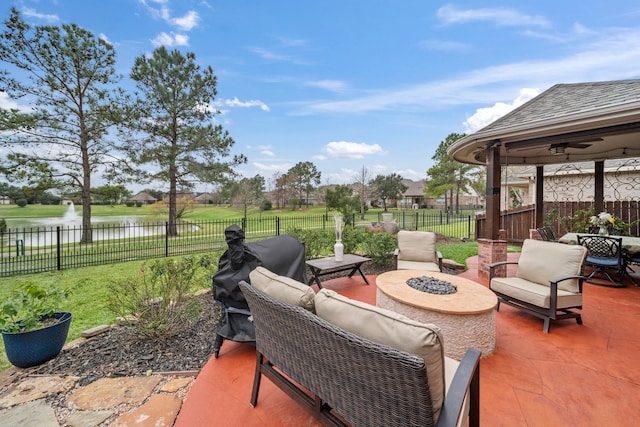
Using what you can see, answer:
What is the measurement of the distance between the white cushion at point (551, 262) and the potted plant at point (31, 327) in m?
5.51

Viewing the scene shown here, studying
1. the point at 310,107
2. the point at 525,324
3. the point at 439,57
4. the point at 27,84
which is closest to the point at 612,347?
the point at 525,324

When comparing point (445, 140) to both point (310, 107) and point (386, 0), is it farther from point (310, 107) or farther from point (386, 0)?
point (386, 0)

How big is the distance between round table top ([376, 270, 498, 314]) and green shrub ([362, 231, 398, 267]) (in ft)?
7.84

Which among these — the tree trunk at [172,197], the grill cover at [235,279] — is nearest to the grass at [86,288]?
the grill cover at [235,279]

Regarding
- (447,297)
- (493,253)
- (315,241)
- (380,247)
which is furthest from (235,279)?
Answer: (493,253)

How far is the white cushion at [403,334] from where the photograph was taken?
1.15 meters

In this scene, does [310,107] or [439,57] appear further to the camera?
[310,107]

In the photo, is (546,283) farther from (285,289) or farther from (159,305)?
(159,305)

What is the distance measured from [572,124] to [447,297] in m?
3.25

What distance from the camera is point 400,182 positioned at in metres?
39.4

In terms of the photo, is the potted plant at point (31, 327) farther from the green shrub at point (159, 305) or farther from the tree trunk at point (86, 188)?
the tree trunk at point (86, 188)

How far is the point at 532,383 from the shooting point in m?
2.28

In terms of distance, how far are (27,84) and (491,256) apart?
52.2 feet

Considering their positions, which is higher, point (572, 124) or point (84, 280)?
point (572, 124)
